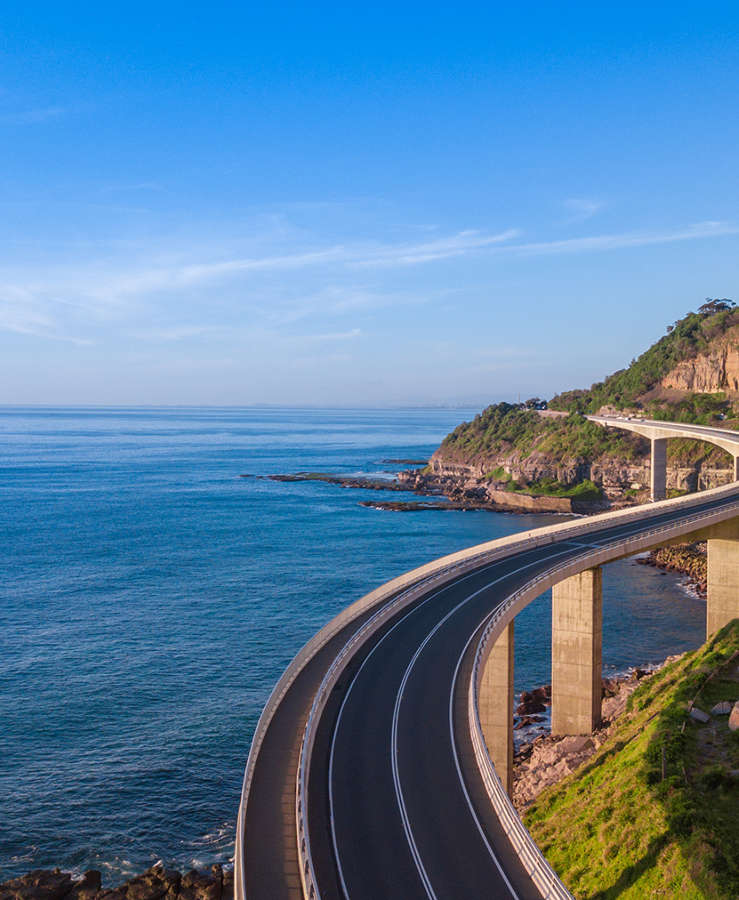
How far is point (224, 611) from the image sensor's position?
190ft

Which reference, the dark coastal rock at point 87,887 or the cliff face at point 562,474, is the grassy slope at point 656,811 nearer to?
the dark coastal rock at point 87,887

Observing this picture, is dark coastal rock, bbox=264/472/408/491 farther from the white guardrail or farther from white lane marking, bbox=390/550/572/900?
white lane marking, bbox=390/550/572/900

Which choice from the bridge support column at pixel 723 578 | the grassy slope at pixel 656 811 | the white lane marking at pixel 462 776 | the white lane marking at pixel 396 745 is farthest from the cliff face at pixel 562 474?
the white lane marking at pixel 462 776

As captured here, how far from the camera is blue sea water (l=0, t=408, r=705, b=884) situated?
105 feet

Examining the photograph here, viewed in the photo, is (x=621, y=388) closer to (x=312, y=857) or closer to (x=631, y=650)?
(x=631, y=650)

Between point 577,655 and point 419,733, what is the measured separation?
20.7 metres

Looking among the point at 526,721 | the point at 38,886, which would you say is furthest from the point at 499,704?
the point at 38,886

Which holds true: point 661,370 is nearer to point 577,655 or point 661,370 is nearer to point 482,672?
point 577,655

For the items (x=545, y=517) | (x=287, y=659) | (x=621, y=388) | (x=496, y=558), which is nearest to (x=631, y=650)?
(x=496, y=558)

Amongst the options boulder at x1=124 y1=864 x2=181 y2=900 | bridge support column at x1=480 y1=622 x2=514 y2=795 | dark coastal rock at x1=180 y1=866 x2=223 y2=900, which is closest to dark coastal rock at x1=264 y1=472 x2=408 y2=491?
bridge support column at x1=480 y1=622 x2=514 y2=795

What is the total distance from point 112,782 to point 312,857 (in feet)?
69.4

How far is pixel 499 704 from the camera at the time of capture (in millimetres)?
33875

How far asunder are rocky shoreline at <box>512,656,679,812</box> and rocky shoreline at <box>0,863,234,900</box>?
45.2 ft

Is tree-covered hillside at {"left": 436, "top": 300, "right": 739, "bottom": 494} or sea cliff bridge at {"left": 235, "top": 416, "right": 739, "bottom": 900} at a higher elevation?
tree-covered hillside at {"left": 436, "top": 300, "right": 739, "bottom": 494}
